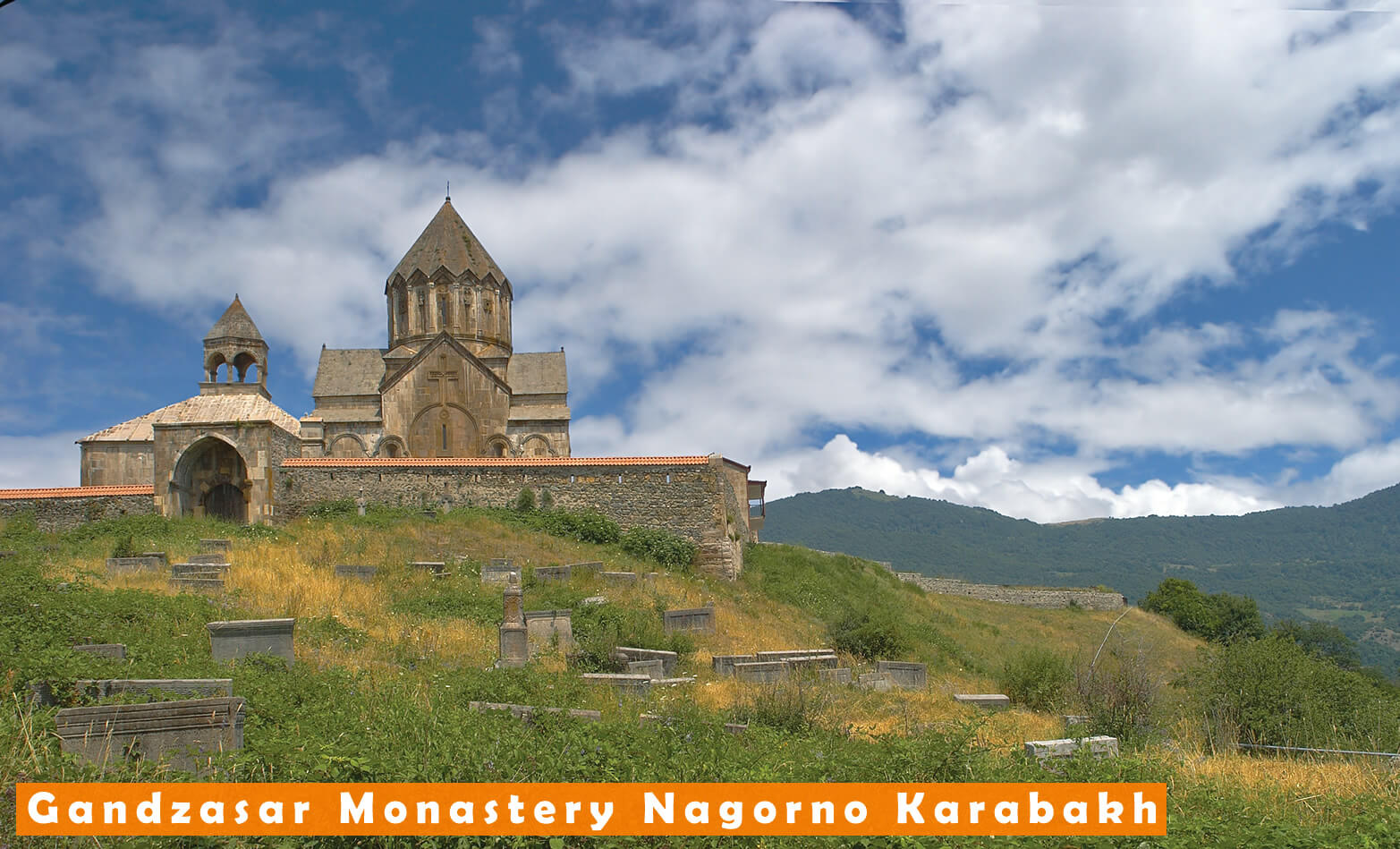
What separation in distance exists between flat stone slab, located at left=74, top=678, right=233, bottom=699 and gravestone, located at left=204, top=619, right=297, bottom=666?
1.67 m

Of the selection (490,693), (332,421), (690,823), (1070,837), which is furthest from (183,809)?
(332,421)

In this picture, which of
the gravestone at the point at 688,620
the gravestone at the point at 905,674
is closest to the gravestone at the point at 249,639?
the gravestone at the point at 688,620

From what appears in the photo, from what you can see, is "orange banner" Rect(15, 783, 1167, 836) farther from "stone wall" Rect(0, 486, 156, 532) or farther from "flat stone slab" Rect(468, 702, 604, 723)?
"stone wall" Rect(0, 486, 156, 532)

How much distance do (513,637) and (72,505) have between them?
1385cm

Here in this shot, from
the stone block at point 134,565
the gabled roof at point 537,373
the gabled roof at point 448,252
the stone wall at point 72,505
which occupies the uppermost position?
the gabled roof at point 448,252

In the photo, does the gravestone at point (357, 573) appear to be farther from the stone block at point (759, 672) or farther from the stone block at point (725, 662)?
the stone block at point (759, 672)

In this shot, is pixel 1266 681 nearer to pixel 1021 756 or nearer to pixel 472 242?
pixel 1021 756

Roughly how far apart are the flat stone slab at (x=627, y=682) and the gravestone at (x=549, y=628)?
192 cm

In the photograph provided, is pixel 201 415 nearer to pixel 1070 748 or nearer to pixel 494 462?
pixel 494 462

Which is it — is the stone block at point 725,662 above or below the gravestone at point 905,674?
above

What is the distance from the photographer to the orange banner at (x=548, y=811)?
13.6 ft

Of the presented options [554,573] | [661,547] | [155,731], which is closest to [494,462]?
[661,547]

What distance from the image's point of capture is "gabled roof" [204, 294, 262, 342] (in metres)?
25.4

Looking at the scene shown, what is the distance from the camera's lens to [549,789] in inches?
174
